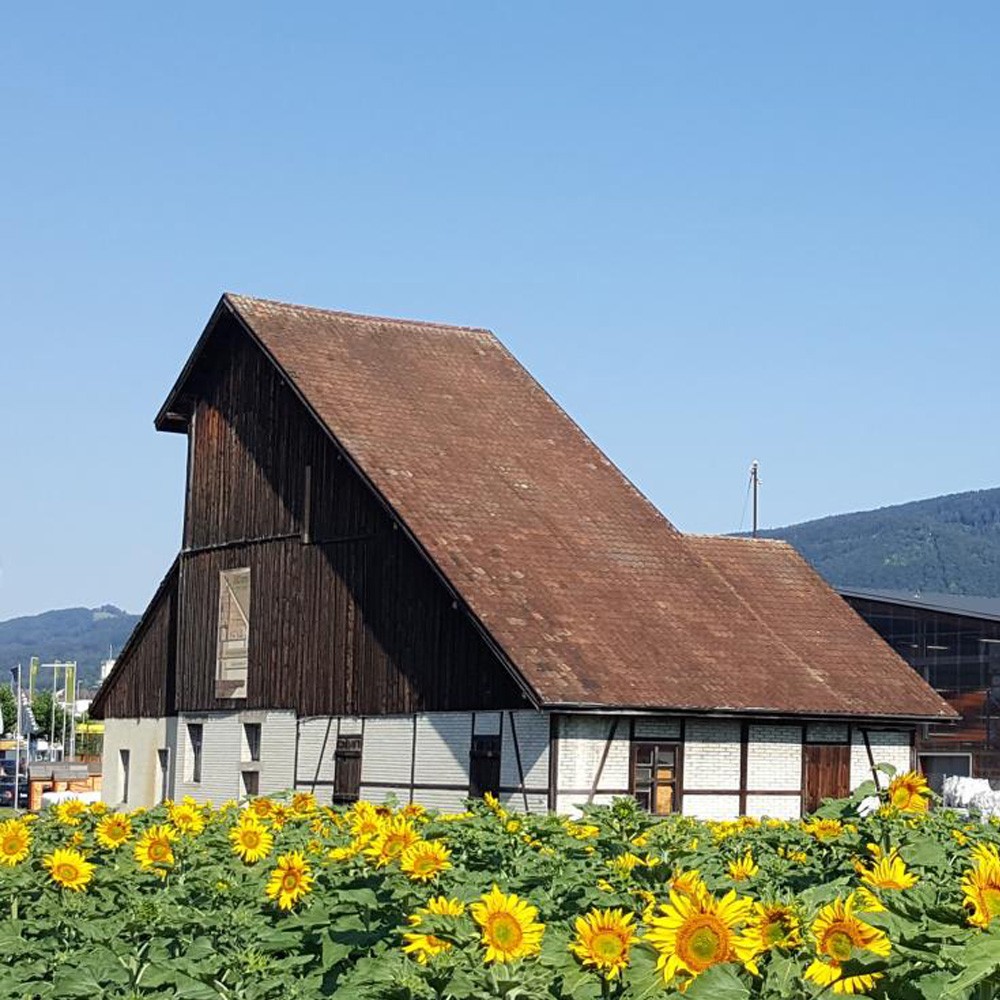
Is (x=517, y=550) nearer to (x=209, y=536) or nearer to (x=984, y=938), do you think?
(x=209, y=536)

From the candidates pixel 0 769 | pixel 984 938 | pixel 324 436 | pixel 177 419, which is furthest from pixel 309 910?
pixel 0 769

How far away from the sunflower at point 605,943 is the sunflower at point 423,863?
93.5 inches

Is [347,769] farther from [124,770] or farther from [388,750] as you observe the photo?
[124,770]

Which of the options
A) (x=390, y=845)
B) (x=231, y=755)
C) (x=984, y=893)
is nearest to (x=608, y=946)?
(x=984, y=893)

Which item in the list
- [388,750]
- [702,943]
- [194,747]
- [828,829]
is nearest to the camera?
[702,943]

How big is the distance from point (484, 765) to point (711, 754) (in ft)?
12.0

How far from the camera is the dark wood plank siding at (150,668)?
137ft

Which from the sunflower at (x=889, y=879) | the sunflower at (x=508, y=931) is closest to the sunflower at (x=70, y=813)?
the sunflower at (x=508, y=931)

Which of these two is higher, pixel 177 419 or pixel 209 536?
pixel 177 419

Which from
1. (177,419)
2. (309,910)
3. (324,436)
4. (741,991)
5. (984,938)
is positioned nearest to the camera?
(984,938)

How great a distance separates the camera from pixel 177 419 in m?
40.5

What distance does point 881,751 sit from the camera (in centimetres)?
3469

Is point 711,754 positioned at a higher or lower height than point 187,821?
lower

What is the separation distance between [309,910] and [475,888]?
0.92m
